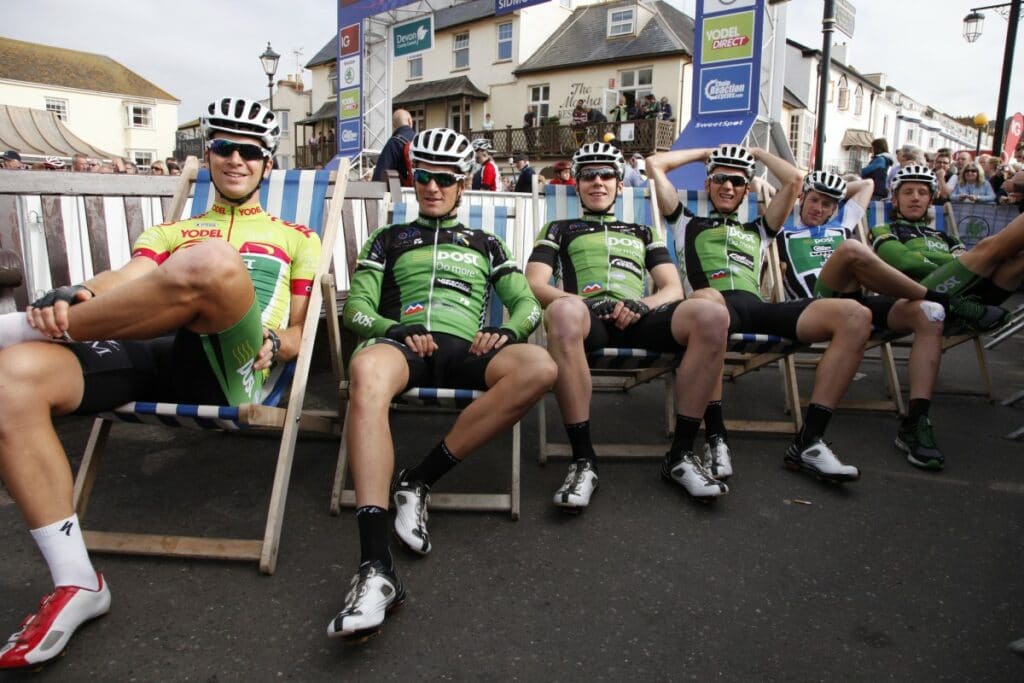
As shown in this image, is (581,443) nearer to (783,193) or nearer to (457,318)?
(457,318)

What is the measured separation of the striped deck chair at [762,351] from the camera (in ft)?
11.2

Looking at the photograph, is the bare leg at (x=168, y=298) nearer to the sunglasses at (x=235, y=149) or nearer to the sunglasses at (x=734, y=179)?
the sunglasses at (x=235, y=149)

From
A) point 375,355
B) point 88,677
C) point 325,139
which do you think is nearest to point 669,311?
point 375,355

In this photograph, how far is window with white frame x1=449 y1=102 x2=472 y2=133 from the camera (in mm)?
28812

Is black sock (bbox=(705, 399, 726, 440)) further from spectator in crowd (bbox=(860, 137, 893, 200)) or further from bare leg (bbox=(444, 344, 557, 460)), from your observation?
spectator in crowd (bbox=(860, 137, 893, 200))

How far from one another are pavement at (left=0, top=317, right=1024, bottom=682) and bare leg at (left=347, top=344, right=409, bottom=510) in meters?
0.34

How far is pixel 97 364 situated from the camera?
2150mm

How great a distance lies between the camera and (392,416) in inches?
155

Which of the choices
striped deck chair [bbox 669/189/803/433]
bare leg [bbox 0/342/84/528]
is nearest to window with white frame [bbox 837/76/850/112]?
striped deck chair [bbox 669/189/803/433]

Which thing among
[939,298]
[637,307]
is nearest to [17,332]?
[637,307]

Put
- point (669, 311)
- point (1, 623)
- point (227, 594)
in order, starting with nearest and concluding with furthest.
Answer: point (1, 623) → point (227, 594) → point (669, 311)

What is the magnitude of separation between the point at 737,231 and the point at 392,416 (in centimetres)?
229

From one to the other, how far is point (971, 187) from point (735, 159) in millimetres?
7417

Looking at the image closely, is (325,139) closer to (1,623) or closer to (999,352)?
(999,352)
